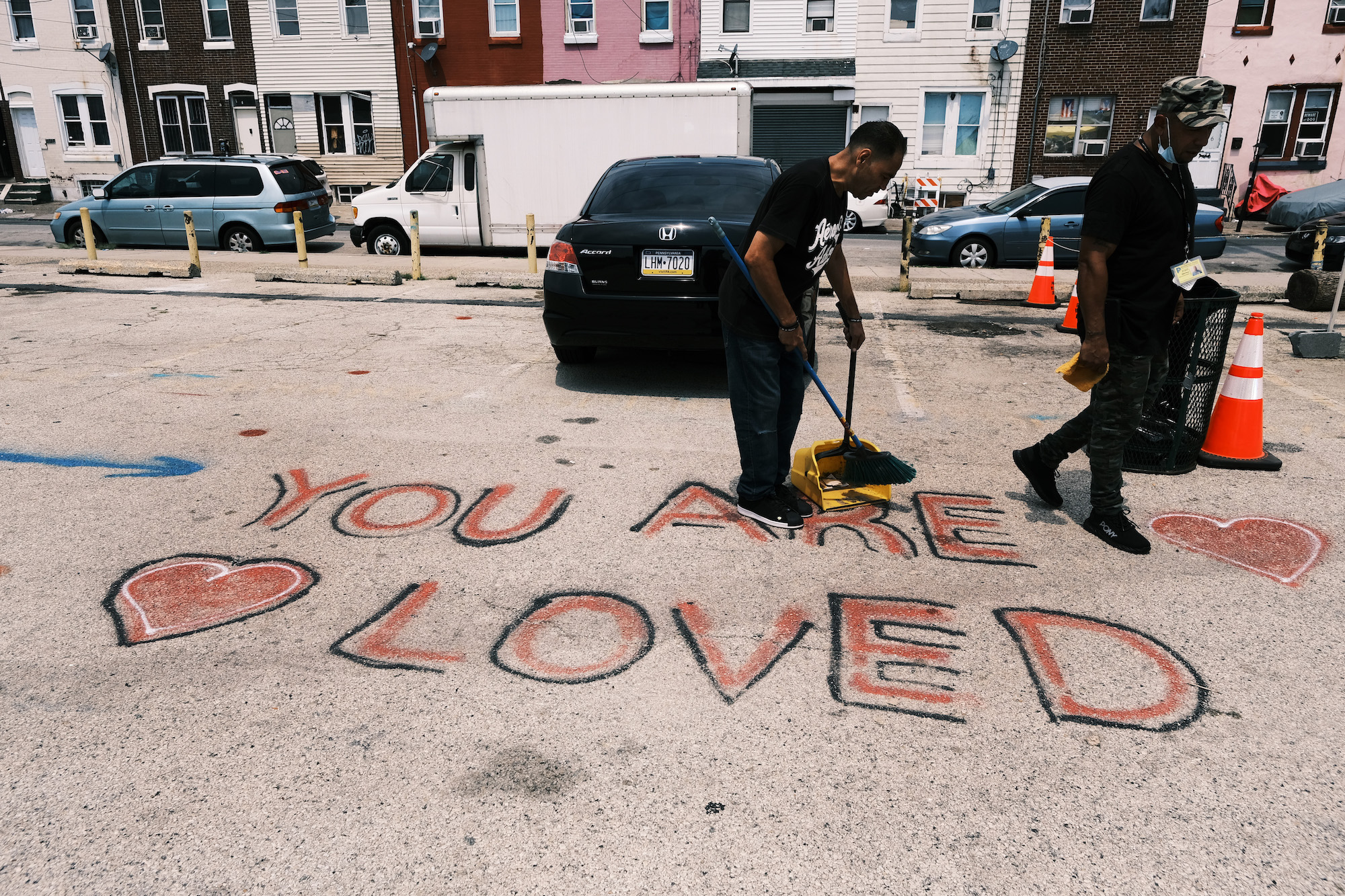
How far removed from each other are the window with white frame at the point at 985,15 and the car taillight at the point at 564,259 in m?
21.5

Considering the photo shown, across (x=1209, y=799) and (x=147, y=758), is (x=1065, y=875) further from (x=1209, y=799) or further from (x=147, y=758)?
(x=147, y=758)

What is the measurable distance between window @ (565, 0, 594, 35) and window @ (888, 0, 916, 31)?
8.21 metres

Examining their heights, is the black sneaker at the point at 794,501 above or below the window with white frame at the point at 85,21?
below

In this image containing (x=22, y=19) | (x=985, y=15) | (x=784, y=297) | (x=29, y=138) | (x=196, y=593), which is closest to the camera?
(x=196, y=593)

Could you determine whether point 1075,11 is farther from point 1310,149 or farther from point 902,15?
point 1310,149

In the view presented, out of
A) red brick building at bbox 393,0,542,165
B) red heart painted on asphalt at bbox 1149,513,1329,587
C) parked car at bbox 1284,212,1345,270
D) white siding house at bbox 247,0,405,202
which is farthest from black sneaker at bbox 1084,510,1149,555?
white siding house at bbox 247,0,405,202

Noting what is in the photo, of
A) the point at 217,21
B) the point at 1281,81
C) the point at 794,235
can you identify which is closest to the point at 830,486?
the point at 794,235

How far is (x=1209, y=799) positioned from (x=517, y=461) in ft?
11.8

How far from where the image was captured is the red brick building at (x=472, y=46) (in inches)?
952

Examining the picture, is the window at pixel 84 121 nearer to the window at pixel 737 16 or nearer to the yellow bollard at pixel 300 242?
the window at pixel 737 16

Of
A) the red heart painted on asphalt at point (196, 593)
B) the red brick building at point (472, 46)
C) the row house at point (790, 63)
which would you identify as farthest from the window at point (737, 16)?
the red heart painted on asphalt at point (196, 593)

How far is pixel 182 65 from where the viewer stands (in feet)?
86.3

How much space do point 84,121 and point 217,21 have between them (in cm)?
585

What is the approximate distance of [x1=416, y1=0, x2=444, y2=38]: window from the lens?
964 inches
